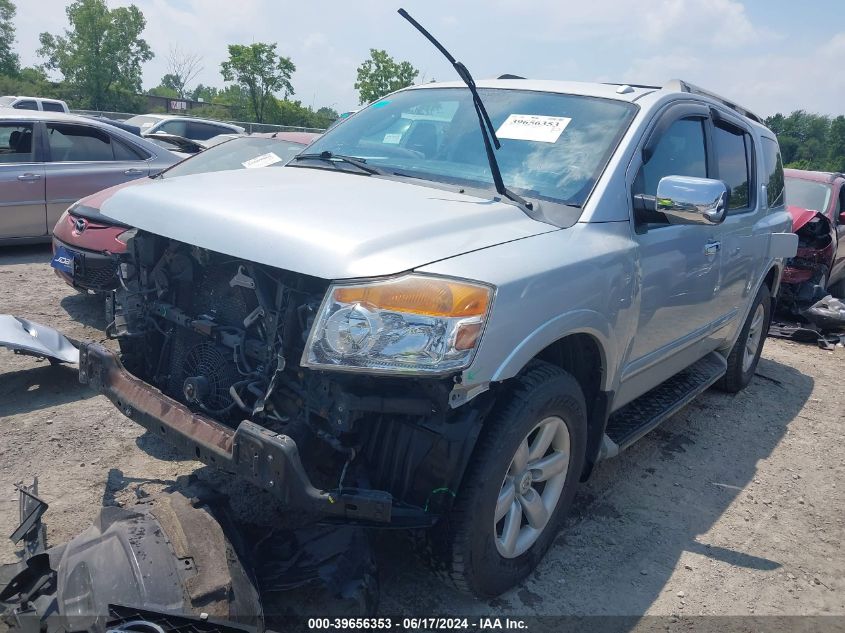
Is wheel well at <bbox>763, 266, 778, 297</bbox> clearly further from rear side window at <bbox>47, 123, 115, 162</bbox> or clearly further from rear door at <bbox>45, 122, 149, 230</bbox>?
rear side window at <bbox>47, 123, 115, 162</bbox>

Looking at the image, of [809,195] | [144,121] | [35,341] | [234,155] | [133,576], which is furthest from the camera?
[144,121]

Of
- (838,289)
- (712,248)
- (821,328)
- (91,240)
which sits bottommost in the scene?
(821,328)

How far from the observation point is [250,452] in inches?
90.0

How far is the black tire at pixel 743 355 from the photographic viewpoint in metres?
5.43

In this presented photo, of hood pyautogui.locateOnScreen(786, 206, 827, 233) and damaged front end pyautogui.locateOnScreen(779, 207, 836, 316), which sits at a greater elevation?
hood pyautogui.locateOnScreen(786, 206, 827, 233)

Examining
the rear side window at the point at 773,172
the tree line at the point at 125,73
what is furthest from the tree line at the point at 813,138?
the rear side window at the point at 773,172

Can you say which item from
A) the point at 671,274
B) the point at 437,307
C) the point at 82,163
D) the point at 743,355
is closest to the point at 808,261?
the point at 743,355

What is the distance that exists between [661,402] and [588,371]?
1217mm

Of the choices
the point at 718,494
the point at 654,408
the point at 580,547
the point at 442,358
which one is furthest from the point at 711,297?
the point at 442,358

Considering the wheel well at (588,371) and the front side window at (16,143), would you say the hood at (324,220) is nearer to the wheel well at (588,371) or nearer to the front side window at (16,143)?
the wheel well at (588,371)

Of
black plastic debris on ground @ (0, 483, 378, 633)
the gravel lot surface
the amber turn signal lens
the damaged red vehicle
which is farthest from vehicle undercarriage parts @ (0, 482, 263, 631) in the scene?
the damaged red vehicle

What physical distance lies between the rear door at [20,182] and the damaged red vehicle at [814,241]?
8111mm

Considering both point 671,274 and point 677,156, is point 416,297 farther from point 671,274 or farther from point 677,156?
point 677,156

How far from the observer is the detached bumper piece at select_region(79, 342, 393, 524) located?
2217mm
